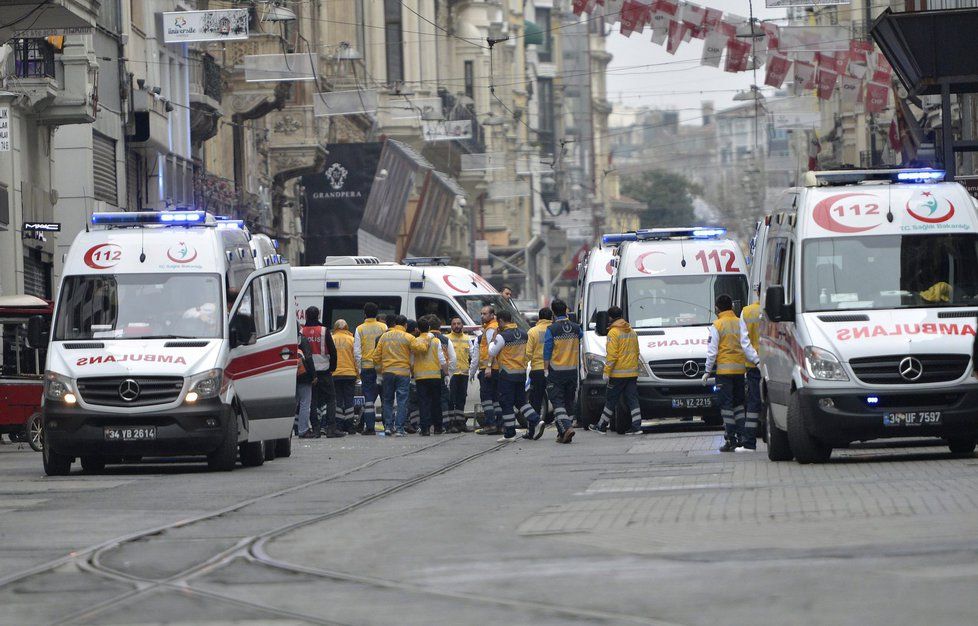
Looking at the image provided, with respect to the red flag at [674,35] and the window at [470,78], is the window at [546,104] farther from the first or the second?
the red flag at [674,35]

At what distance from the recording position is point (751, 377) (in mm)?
20703

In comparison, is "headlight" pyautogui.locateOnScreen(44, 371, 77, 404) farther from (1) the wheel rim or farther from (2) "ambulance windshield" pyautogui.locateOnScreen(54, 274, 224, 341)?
(1) the wheel rim

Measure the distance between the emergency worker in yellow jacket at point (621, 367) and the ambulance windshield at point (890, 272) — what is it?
677 centimetres

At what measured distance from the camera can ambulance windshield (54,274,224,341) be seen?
19.3 metres

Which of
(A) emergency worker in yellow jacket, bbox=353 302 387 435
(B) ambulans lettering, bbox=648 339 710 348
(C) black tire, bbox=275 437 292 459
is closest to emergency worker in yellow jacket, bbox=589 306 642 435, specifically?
(B) ambulans lettering, bbox=648 339 710 348

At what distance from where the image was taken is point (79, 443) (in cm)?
1866

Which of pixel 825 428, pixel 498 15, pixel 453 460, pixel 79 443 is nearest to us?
pixel 825 428

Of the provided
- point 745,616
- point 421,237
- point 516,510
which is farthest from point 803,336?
point 421,237

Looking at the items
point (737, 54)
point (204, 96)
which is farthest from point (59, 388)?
point (204, 96)

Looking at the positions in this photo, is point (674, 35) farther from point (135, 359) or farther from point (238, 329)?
point (135, 359)

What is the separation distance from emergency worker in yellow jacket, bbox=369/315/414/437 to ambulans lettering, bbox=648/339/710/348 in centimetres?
333

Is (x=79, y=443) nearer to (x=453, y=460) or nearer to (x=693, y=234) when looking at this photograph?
(x=453, y=460)

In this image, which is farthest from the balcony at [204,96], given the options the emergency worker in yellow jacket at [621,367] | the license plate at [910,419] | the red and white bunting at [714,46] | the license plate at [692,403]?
the license plate at [910,419]

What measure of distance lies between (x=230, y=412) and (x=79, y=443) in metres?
1.45
